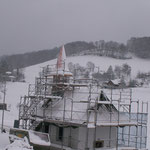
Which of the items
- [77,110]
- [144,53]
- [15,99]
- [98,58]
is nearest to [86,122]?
[77,110]

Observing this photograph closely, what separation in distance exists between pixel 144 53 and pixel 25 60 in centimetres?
8338

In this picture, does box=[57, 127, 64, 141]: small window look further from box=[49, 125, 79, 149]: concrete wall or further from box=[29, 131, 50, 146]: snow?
box=[29, 131, 50, 146]: snow

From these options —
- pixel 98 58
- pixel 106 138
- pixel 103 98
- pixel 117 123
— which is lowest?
pixel 106 138

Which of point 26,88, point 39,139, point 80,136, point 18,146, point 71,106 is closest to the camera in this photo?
A: point 18,146

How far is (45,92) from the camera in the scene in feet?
83.7

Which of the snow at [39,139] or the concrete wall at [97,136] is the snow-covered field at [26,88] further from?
the concrete wall at [97,136]

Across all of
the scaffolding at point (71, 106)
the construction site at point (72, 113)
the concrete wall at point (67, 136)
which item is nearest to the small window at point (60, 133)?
the construction site at point (72, 113)

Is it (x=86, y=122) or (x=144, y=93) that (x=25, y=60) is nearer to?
(x=144, y=93)

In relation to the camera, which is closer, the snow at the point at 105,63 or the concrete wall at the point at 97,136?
the concrete wall at the point at 97,136

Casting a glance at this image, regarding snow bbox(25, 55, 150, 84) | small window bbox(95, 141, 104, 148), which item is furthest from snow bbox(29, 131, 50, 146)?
snow bbox(25, 55, 150, 84)

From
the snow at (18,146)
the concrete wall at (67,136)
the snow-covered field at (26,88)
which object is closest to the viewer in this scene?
the snow at (18,146)

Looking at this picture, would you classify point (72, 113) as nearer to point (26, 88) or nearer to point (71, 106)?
point (71, 106)

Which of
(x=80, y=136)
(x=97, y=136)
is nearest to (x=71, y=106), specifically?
(x=80, y=136)

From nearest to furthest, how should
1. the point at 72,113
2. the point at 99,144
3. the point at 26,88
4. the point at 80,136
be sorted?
1. the point at 80,136
2. the point at 72,113
3. the point at 99,144
4. the point at 26,88
